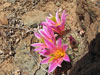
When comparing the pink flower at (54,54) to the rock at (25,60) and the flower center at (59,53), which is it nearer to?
the flower center at (59,53)

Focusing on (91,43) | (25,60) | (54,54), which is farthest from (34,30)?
(91,43)

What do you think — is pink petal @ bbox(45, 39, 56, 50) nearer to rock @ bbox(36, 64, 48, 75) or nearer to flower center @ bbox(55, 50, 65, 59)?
flower center @ bbox(55, 50, 65, 59)

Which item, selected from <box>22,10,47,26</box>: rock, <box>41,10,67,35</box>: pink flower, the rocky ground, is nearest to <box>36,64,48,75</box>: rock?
the rocky ground

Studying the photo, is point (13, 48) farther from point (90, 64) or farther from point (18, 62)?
point (90, 64)

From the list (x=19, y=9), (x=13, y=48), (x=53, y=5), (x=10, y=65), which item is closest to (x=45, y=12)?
(x=53, y=5)

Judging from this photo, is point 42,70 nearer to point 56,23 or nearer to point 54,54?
point 54,54

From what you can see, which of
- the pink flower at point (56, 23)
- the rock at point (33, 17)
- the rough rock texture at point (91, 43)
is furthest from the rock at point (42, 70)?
the rock at point (33, 17)

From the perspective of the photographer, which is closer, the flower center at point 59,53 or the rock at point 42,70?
the flower center at point 59,53

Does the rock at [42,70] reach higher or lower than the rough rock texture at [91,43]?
lower
